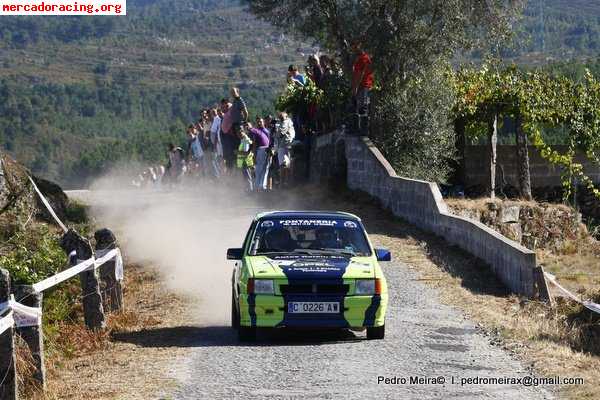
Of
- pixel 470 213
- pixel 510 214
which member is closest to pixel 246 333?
pixel 470 213

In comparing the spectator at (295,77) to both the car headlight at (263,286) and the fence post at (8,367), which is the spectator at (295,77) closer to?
the car headlight at (263,286)

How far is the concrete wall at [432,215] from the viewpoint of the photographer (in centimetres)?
1966

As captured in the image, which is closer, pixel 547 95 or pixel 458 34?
pixel 458 34

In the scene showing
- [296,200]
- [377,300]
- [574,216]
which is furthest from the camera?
[574,216]

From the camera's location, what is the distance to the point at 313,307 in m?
13.3

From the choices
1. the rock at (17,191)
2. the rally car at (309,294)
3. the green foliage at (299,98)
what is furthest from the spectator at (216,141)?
the rally car at (309,294)

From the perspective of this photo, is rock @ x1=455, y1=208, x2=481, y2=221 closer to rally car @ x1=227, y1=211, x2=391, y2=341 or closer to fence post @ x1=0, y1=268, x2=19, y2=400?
rally car @ x1=227, y1=211, x2=391, y2=341

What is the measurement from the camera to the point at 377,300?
13430mm

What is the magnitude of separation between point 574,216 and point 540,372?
2281 cm

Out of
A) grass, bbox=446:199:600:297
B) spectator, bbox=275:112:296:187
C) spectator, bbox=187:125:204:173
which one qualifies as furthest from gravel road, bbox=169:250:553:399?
spectator, bbox=187:125:204:173

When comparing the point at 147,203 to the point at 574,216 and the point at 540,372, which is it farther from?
the point at 540,372

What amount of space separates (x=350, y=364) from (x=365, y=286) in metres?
1.41

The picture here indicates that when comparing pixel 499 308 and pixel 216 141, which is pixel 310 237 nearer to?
pixel 499 308

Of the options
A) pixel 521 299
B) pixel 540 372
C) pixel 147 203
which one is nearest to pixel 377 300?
pixel 540 372
